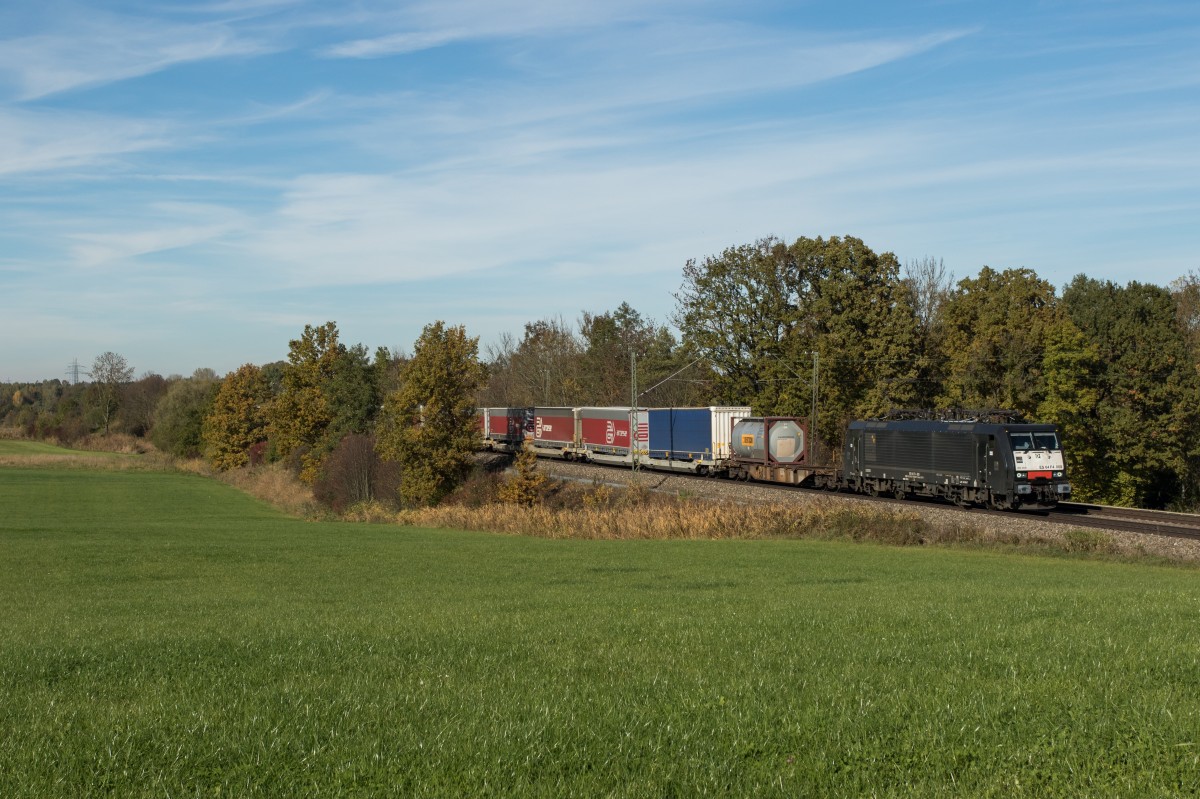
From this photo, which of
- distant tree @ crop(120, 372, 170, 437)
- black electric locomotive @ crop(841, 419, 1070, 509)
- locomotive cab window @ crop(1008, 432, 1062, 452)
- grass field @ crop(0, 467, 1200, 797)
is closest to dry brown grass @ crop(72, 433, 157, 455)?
distant tree @ crop(120, 372, 170, 437)

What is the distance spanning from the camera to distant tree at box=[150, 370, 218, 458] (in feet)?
340

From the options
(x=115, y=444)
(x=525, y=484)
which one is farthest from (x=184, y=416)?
(x=525, y=484)

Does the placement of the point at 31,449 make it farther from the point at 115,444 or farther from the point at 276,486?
the point at 276,486

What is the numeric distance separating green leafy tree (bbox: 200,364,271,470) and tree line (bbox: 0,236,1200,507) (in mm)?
3496

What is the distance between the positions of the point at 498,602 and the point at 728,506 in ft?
78.8

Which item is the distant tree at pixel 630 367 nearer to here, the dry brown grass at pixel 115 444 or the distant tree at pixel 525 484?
the distant tree at pixel 525 484

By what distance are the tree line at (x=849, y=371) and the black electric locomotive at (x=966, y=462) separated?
12111 millimetres

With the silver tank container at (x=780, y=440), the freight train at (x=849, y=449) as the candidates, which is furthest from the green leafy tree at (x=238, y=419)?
the silver tank container at (x=780, y=440)

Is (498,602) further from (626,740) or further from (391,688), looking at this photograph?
(626,740)

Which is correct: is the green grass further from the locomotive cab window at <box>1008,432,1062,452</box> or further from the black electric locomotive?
the locomotive cab window at <box>1008,432,1062,452</box>

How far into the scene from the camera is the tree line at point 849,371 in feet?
173

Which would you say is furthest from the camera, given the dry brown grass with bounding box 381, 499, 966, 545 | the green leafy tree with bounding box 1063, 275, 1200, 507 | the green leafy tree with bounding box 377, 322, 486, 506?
the green leafy tree with bounding box 377, 322, 486, 506

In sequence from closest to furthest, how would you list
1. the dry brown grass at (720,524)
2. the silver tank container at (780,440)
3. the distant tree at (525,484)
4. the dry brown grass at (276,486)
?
1. the dry brown grass at (720,524)
2. the silver tank container at (780,440)
3. the distant tree at (525,484)
4. the dry brown grass at (276,486)

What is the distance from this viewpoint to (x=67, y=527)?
3653 cm
